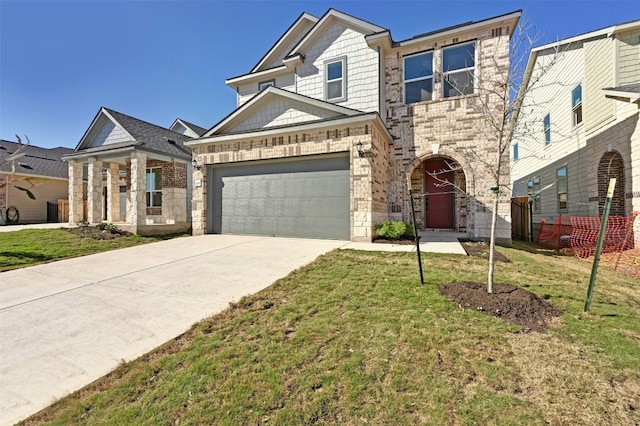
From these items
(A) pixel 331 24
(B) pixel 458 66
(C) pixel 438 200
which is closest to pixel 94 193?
(A) pixel 331 24

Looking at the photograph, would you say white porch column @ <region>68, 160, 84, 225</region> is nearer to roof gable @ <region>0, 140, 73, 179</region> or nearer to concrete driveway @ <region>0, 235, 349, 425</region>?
roof gable @ <region>0, 140, 73, 179</region>

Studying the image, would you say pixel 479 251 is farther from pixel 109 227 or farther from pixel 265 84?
pixel 109 227

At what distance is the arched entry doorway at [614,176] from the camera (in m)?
9.34

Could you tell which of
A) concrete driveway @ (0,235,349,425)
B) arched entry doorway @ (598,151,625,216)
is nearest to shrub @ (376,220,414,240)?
concrete driveway @ (0,235,349,425)

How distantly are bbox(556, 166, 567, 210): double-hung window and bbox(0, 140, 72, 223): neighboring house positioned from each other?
2894 centimetres

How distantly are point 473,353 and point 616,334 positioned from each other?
1.76 m

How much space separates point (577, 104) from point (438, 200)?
7.11 m

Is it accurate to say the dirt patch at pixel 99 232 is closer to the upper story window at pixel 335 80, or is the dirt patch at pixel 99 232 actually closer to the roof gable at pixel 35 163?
the roof gable at pixel 35 163

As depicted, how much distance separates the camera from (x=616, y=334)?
289cm

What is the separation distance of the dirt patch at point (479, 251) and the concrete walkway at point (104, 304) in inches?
21.1

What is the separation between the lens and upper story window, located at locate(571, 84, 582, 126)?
36.6 feet

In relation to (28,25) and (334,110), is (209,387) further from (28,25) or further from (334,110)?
(28,25)

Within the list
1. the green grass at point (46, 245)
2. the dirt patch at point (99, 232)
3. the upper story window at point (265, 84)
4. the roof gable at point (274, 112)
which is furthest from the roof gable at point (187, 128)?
the green grass at point (46, 245)

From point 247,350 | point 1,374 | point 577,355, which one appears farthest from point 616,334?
point 1,374
